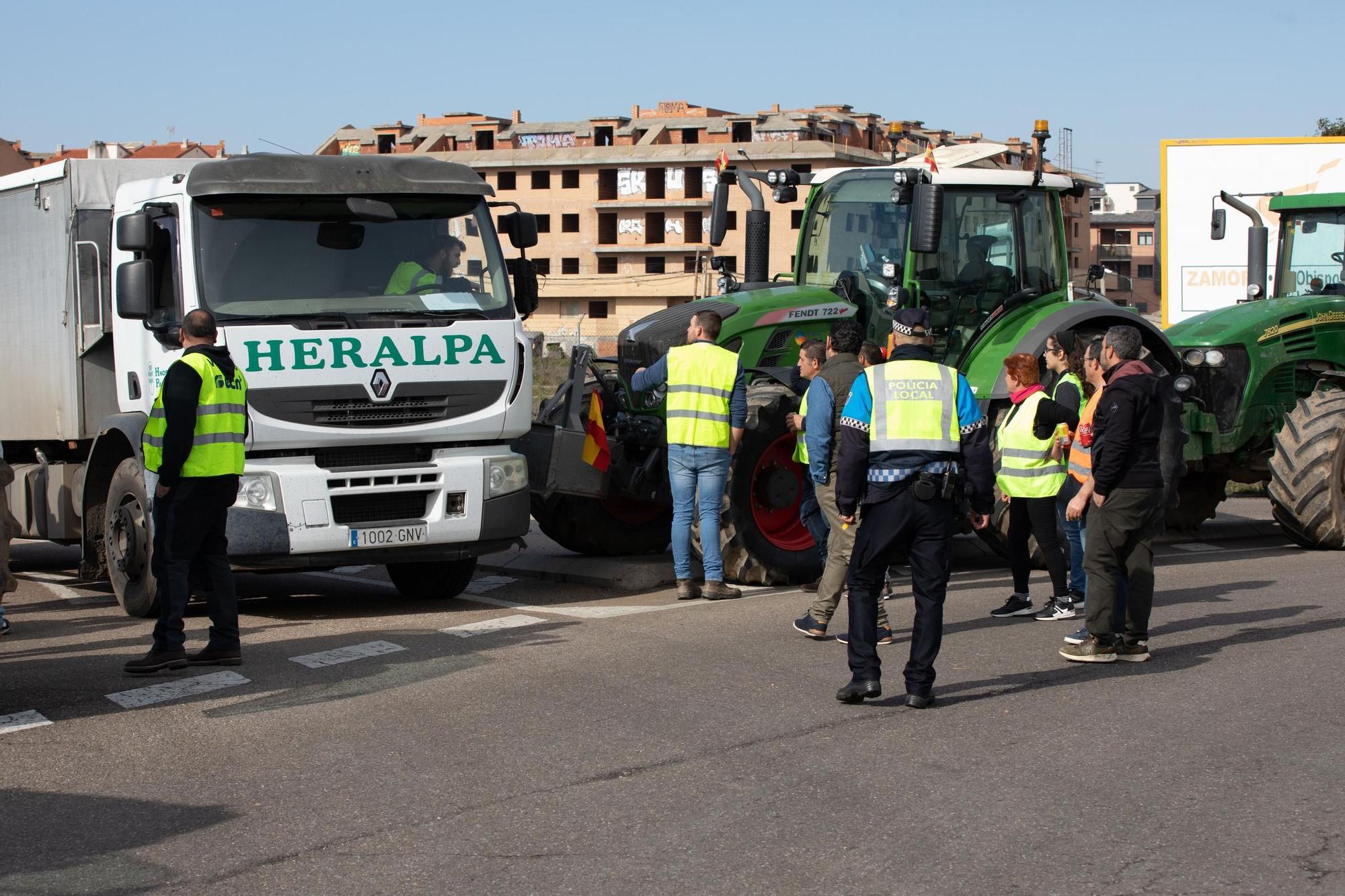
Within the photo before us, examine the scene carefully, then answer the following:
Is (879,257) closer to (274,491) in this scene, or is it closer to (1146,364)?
(1146,364)

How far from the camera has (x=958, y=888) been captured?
4.97 meters

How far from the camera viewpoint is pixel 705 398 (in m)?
10.6

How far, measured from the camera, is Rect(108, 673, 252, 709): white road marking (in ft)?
25.8

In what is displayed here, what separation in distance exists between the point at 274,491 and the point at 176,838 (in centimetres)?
446

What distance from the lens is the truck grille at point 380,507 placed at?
1003 cm

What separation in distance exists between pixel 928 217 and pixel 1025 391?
1.79 m

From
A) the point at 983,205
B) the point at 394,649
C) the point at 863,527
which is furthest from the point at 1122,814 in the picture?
the point at 983,205

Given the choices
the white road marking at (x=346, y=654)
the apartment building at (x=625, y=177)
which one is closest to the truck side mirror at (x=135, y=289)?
the white road marking at (x=346, y=654)

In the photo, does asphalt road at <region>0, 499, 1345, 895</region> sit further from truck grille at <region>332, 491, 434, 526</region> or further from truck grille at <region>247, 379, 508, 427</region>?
truck grille at <region>247, 379, 508, 427</region>

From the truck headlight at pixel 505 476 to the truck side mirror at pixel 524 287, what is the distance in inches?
42.8

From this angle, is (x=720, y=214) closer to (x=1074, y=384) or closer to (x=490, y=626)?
(x=1074, y=384)

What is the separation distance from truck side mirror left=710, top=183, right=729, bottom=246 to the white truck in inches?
89.9

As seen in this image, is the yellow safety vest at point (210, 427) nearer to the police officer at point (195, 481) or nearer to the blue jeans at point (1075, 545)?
the police officer at point (195, 481)

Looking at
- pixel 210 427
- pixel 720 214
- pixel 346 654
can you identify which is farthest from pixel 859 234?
pixel 210 427
